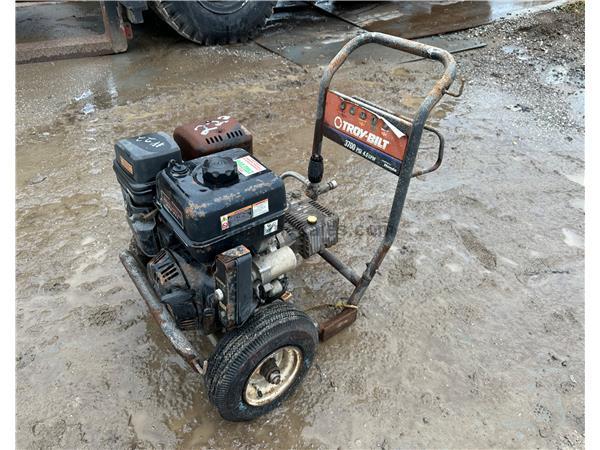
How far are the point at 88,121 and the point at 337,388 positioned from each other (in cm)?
334

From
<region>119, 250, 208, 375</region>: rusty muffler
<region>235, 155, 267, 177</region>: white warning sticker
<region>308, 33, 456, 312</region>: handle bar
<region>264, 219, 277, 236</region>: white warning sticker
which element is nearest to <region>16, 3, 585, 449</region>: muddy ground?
<region>119, 250, 208, 375</region>: rusty muffler

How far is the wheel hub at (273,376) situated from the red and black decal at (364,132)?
0.93m

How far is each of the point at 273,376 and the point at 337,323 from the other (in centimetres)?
57

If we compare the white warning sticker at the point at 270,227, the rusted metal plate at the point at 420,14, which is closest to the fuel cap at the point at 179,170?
the white warning sticker at the point at 270,227

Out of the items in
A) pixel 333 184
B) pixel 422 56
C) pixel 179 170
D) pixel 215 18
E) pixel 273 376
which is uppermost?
pixel 422 56

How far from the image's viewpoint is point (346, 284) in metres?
2.85

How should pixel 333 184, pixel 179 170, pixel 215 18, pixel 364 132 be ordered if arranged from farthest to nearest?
pixel 215 18 < pixel 333 184 < pixel 364 132 < pixel 179 170

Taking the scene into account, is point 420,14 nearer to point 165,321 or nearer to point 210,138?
point 210,138

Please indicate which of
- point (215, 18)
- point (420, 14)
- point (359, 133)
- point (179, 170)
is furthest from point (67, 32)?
point (359, 133)

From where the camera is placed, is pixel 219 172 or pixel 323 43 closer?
pixel 219 172

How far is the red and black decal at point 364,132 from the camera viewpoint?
6.51 feet

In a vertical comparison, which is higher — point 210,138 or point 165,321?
point 210,138

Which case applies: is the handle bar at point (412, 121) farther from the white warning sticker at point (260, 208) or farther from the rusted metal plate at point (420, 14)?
the rusted metal plate at point (420, 14)

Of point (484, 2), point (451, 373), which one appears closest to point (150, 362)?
point (451, 373)
